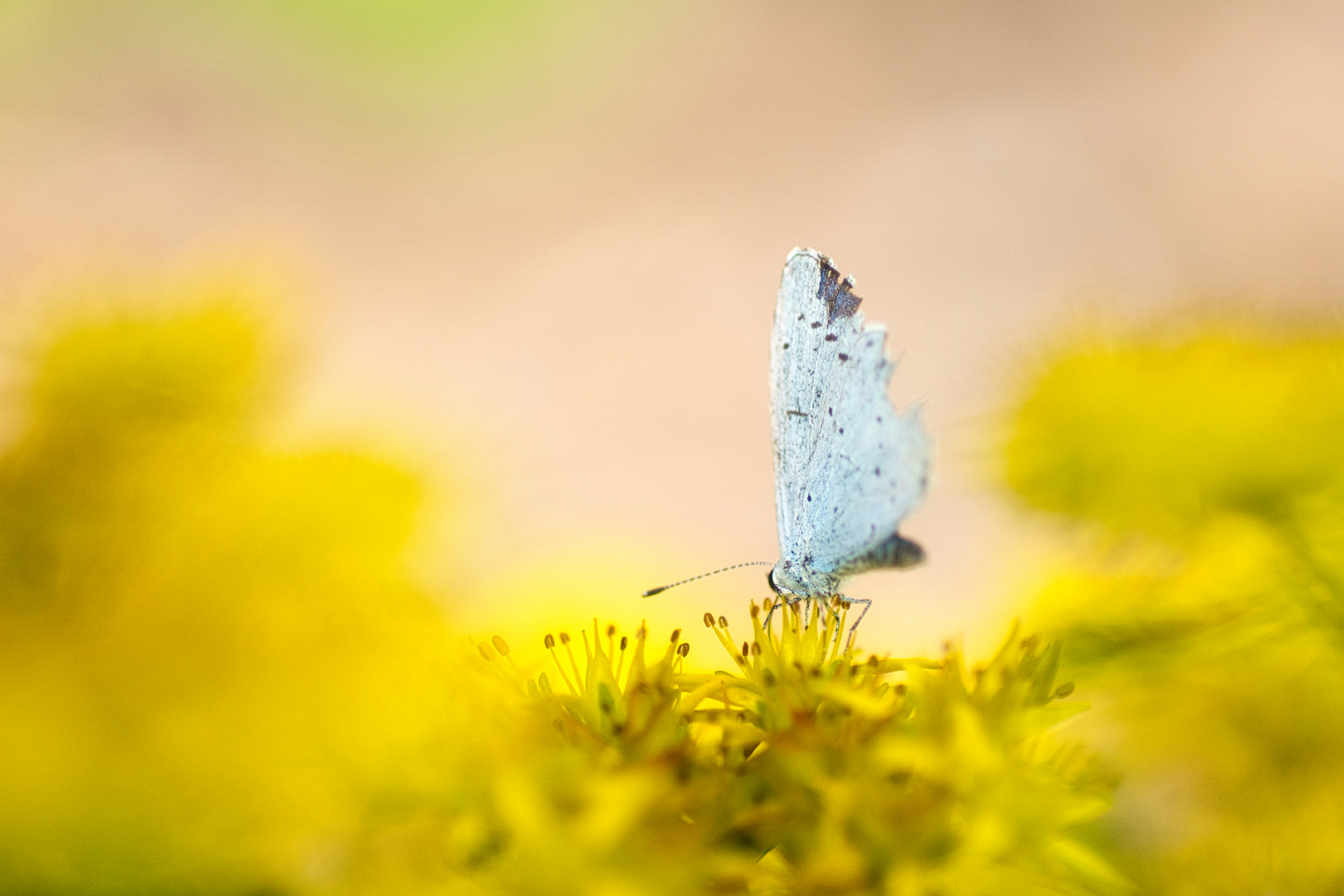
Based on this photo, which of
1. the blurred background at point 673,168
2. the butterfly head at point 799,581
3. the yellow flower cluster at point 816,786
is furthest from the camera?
the blurred background at point 673,168

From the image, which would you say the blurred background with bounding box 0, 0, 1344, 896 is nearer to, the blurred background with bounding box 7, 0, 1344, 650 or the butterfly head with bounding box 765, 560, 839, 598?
the blurred background with bounding box 7, 0, 1344, 650

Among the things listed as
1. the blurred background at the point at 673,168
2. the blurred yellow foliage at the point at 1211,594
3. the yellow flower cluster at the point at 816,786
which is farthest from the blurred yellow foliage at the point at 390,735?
the blurred background at the point at 673,168

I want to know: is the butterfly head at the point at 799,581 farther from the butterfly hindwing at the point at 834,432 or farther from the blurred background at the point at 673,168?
the blurred background at the point at 673,168

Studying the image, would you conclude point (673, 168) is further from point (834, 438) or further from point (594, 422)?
point (834, 438)

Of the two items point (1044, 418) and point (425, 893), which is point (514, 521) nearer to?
point (1044, 418)

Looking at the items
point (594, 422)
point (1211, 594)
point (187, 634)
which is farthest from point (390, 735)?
point (594, 422)

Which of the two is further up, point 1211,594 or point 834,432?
point 834,432

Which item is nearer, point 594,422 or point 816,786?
point 816,786
